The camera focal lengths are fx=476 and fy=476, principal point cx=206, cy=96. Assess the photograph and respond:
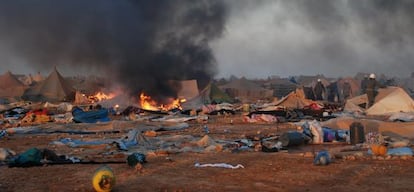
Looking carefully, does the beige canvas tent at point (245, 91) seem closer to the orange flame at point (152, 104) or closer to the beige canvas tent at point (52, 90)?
the beige canvas tent at point (52, 90)

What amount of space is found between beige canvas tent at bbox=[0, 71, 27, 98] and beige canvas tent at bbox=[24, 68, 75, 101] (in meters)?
6.86

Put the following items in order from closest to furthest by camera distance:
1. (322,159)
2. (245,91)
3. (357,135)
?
1. (322,159)
2. (357,135)
3. (245,91)

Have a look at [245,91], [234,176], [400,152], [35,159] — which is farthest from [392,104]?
[245,91]

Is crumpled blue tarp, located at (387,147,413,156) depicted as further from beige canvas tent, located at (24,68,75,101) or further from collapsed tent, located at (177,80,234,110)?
beige canvas tent, located at (24,68,75,101)

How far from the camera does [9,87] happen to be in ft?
181

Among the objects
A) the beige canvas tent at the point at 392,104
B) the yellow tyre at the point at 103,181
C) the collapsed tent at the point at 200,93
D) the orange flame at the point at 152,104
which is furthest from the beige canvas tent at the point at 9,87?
the yellow tyre at the point at 103,181

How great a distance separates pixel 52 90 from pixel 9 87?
13075mm

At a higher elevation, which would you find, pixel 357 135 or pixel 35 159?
pixel 357 135

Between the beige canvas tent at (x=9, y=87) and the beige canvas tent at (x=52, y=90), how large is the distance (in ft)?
22.5

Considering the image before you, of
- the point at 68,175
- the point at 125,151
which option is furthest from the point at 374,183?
the point at 125,151

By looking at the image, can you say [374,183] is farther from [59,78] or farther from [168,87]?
[59,78]

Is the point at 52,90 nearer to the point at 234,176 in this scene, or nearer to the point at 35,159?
the point at 35,159

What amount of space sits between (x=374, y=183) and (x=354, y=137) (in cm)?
577

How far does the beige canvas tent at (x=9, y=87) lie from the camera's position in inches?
2051
